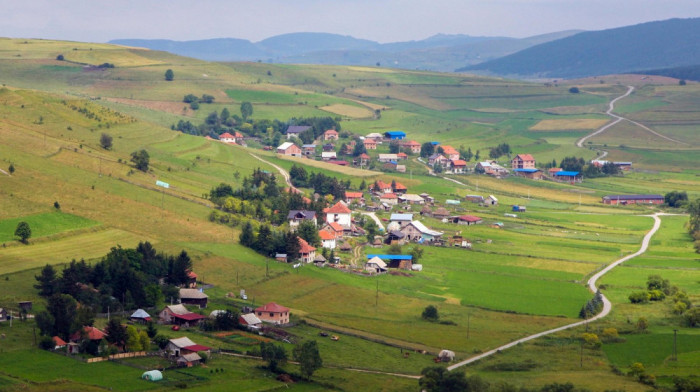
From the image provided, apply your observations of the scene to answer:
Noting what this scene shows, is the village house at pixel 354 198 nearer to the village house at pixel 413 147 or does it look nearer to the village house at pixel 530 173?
the village house at pixel 530 173

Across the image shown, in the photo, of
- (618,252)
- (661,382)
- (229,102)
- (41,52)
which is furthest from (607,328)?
(41,52)

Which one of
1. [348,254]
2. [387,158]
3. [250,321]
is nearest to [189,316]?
[250,321]

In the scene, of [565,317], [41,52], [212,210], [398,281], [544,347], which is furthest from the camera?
[41,52]

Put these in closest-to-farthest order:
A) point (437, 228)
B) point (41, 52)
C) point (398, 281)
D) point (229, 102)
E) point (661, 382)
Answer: point (661, 382) < point (398, 281) < point (437, 228) < point (229, 102) < point (41, 52)

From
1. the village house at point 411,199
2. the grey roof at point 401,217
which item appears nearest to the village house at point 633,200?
the village house at point 411,199

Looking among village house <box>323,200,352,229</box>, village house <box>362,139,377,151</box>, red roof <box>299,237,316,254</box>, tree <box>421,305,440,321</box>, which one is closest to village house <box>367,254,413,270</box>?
red roof <box>299,237,316,254</box>

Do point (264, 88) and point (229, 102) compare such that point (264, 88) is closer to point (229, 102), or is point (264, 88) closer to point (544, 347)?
point (229, 102)

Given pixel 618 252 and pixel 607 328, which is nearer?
pixel 607 328

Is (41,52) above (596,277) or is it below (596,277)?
above

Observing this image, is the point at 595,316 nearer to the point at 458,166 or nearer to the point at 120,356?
the point at 120,356
